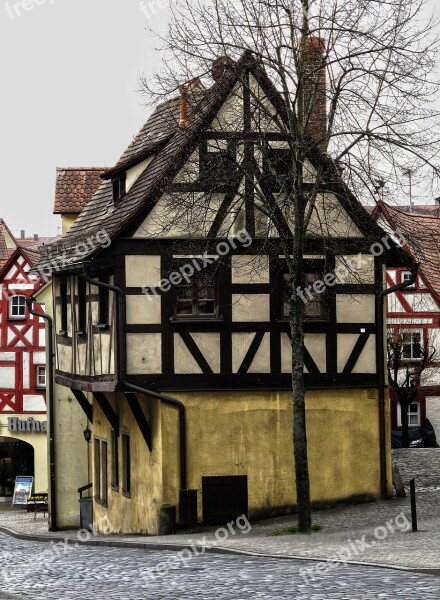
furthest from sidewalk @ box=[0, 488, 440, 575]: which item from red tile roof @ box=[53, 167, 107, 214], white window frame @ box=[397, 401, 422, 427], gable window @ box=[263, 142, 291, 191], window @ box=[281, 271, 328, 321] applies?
white window frame @ box=[397, 401, 422, 427]

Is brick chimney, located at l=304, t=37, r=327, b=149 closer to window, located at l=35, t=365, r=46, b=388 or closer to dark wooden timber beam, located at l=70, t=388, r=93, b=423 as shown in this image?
dark wooden timber beam, located at l=70, t=388, r=93, b=423

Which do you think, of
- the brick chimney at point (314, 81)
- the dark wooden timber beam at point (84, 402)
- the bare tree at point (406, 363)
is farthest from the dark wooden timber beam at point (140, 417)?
the bare tree at point (406, 363)

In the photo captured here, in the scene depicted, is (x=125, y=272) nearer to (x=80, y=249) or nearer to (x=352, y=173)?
(x=80, y=249)

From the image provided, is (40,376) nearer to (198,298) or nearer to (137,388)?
(198,298)

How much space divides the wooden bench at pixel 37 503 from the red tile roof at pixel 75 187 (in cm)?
1085

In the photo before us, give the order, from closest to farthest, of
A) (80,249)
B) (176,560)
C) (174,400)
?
(176,560), (174,400), (80,249)

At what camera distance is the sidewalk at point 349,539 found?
59.7 ft

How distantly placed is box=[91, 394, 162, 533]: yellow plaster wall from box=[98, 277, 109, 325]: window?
6.09ft

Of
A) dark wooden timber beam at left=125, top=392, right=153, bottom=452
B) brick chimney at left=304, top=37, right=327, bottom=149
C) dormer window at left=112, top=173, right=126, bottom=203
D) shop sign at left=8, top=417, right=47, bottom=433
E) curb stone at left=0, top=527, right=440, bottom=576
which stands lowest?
curb stone at left=0, top=527, right=440, bottom=576

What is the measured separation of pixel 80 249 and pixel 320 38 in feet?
27.0

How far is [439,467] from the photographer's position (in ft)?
103

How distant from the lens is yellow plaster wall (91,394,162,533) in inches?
1014

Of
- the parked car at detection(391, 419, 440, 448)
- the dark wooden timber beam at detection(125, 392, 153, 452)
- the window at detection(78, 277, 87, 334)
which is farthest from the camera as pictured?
the parked car at detection(391, 419, 440, 448)

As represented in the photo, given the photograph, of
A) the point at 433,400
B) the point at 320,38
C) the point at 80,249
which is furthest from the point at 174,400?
the point at 433,400
